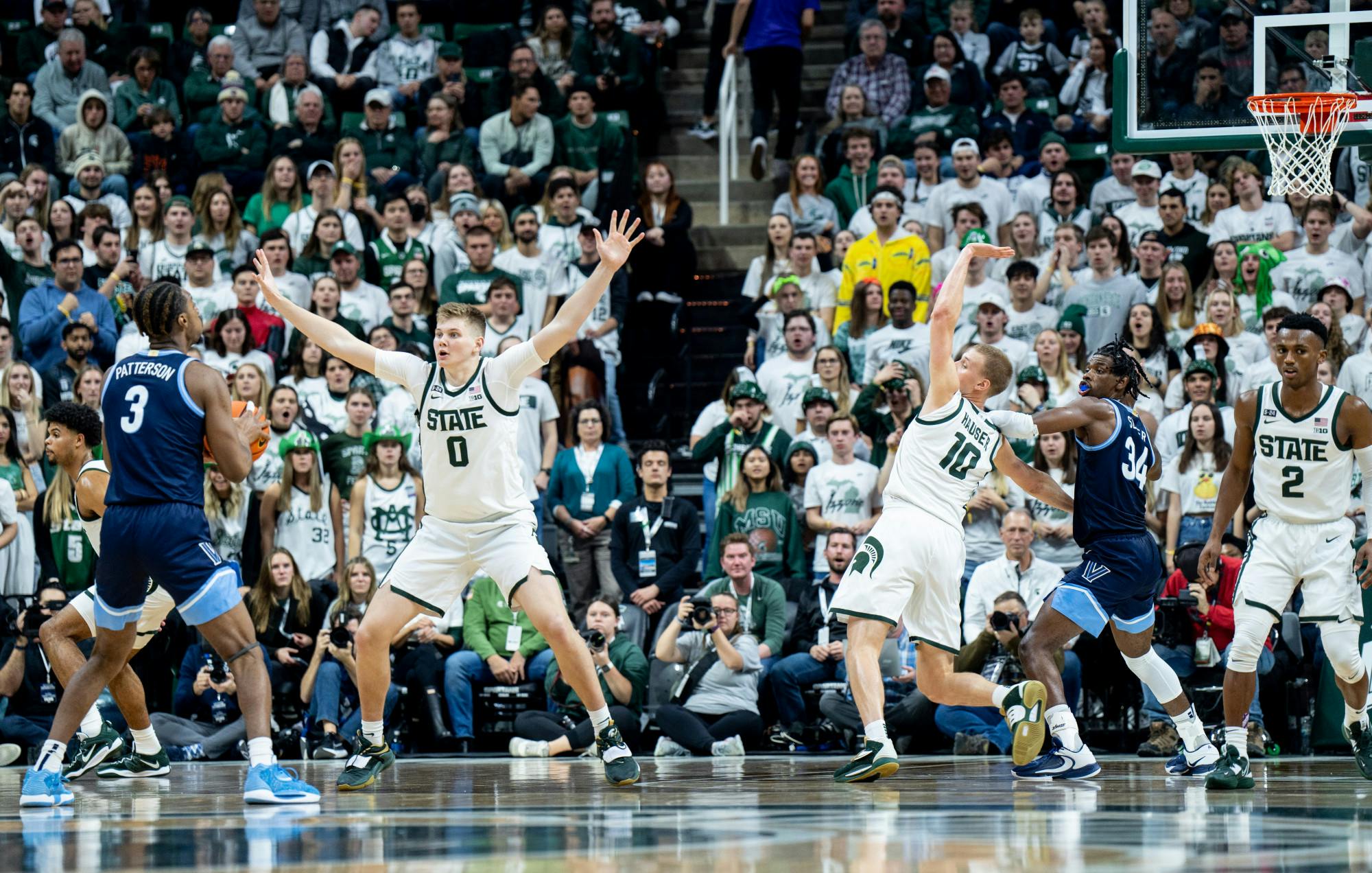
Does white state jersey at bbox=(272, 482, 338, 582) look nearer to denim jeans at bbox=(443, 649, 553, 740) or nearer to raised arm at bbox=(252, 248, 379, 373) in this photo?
denim jeans at bbox=(443, 649, 553, 740)

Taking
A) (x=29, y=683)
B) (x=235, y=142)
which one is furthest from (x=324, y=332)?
(x=235, y=142)

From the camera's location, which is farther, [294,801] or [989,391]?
[989,391]

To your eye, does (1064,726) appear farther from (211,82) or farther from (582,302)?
(211,82)

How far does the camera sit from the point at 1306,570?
356 inches

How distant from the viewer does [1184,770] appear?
9.25 meters

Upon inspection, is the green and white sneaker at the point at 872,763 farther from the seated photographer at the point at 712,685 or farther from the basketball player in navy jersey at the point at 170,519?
the seated photographer at the point at 712,685

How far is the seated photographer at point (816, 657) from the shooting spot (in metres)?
13.0

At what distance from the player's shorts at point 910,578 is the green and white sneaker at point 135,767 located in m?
4.35

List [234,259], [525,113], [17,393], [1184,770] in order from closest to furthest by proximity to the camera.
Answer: [1184,770], [17,393], [234,259], [525,113]

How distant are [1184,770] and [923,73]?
441 inches

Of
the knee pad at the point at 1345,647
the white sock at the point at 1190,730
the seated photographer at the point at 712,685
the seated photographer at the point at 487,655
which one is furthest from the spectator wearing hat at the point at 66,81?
the knee pad at the point at 1345,647

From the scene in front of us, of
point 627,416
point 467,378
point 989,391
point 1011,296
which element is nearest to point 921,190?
point 1011,296

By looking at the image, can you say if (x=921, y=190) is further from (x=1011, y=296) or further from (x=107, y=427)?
(x=107, y=427)

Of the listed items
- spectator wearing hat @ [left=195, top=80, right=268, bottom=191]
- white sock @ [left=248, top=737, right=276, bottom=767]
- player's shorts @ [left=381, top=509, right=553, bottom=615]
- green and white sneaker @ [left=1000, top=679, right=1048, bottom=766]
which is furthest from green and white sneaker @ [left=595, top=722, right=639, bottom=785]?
spectator wearing hat @ [left=195, top=80, right=268, bottom=191]
